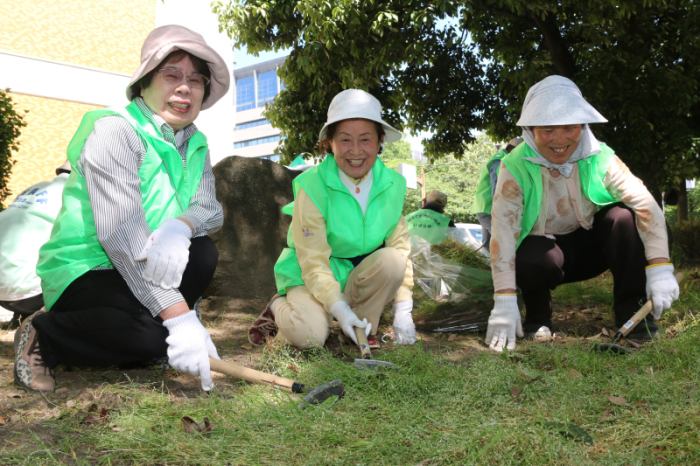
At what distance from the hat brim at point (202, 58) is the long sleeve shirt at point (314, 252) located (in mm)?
610

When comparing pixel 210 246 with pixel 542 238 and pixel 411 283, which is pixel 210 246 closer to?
pixel 411 283

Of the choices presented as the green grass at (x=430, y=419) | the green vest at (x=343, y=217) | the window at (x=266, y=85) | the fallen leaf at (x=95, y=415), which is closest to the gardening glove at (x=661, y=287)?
the green grass at (x=430, y=419)

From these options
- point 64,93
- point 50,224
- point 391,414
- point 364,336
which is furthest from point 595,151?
point 64,93

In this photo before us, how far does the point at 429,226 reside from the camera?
4.09 metres

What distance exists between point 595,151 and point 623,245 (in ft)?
1.55

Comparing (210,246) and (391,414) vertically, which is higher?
(210,246)

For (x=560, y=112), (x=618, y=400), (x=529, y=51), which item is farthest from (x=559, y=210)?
(x=529, y=51)

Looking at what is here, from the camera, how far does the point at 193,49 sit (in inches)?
86.7

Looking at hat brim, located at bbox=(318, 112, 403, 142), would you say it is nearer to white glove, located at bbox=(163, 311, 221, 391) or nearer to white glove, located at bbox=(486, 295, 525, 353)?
white glove, located at bbox=(486, 295, 525, 353)

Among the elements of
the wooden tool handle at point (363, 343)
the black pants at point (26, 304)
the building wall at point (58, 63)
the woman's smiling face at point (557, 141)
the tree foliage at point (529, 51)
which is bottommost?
the wooden tool handle at point (363, 343)

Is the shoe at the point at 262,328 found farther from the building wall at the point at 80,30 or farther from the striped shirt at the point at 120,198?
the building wall at the point at 80,30

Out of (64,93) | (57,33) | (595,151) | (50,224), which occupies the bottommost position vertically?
(50,224)

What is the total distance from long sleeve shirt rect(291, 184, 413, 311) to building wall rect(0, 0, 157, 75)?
40.8 ft

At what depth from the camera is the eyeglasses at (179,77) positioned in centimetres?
221
